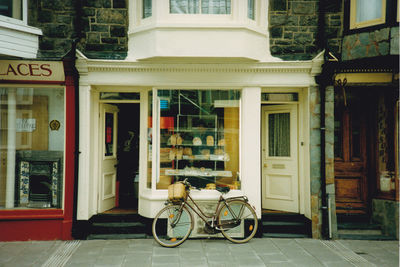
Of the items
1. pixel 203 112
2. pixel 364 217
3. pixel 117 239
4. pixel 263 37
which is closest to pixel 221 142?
pixel 203 112

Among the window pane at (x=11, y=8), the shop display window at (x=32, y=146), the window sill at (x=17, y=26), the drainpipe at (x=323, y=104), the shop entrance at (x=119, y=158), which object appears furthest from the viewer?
the shop entrance at (x=119, y=158)

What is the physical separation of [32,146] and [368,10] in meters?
7.70

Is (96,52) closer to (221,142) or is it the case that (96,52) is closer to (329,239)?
(221,142)

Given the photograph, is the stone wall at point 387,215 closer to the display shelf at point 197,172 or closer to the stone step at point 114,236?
the display shelf at point 197,172

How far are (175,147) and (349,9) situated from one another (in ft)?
15.7

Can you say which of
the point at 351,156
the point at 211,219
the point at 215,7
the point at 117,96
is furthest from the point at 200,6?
the point at 351,156

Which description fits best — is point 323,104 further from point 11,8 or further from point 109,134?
point 11,8

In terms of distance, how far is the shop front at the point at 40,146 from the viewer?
711cm

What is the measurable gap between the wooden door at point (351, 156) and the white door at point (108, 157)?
5300 mm

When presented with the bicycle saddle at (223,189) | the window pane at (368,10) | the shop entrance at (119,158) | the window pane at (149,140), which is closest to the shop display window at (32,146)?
the shop entrance at (119,158)

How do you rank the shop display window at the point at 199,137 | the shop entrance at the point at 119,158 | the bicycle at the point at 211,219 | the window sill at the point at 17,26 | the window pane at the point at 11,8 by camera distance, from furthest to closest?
1. the shop entrance at the point at 119,158
2. the shop display window at the point at 199,137
3. the window pane at the point at 11,8
4. the bicycle at the point at 211,219
5. the window sill at the point at 17,26

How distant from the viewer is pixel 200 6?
7141 millimetres

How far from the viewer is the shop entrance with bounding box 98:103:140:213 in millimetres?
8078

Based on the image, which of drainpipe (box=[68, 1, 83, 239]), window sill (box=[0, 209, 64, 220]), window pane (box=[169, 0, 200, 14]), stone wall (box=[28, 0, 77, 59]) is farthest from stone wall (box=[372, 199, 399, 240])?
stone wall (box=[28, 0, 77, 59])
